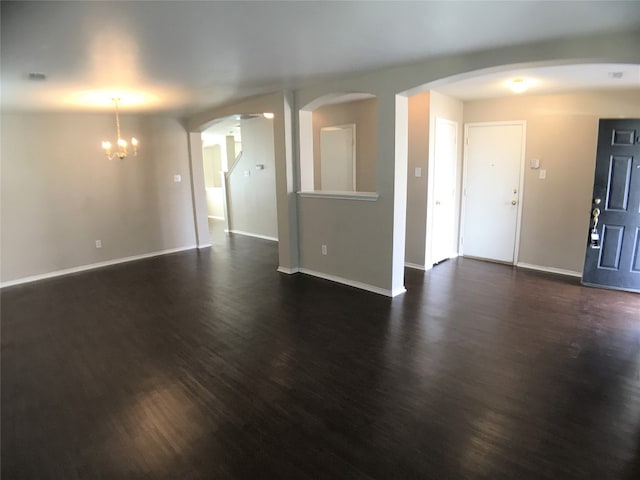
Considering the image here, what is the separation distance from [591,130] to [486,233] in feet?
6.16

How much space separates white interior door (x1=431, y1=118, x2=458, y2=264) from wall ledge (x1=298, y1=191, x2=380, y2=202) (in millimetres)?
1455

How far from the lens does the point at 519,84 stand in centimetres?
432

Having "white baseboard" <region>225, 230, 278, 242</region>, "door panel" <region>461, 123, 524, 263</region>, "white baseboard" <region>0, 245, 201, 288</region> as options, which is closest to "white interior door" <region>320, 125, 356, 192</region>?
"white baseboard" <region>225, 230, 278, 242</region>

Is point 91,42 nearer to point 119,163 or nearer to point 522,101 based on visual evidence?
point 119,163

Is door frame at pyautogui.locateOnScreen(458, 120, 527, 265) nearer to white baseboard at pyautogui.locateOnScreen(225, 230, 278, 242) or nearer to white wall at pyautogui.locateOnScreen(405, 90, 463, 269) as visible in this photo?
white wall at pyautogui.locateOnScreen(405, 90, 463, 269)

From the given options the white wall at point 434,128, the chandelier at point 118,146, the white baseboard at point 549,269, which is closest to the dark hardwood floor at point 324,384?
the white baseboard at point 549,269

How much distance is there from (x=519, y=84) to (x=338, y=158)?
2.85 metres

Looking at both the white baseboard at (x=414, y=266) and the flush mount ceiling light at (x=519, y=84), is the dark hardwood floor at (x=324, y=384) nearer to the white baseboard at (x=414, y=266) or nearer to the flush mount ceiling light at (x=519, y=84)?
the white baseboard at (x=414, y=266)

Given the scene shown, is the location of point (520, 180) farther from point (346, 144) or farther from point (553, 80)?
point (346, 144)

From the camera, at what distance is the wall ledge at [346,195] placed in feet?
13.9

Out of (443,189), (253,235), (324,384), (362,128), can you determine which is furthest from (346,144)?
(324,384)

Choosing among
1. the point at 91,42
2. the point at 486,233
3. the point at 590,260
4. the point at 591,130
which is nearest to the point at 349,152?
the point at 486,233

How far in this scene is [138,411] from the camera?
235 cm

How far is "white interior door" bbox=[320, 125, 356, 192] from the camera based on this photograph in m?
6.10
